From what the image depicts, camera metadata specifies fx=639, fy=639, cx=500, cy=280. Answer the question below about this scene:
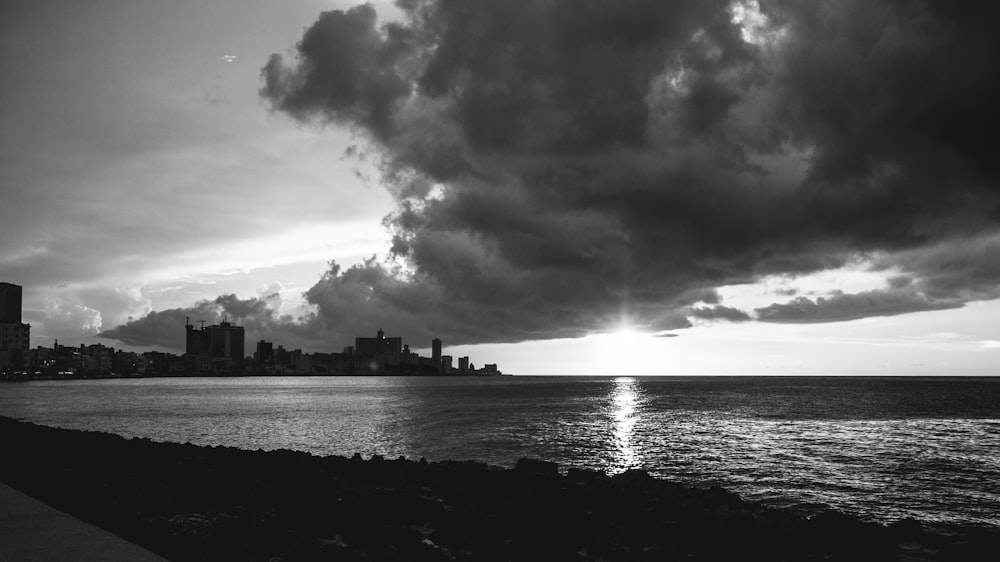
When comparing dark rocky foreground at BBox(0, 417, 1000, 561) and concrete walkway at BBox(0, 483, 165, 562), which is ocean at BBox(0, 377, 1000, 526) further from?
concrete walkway at BBox(0, 483, 165, 562)

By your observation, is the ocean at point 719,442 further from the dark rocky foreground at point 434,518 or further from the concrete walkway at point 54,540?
the concrete walkway at point 54,540

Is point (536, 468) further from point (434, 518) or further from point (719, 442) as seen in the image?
point (719, 442)

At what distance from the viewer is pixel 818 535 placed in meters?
18.5

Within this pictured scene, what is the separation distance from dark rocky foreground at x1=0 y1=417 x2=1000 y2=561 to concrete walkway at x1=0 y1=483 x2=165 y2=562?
168cm

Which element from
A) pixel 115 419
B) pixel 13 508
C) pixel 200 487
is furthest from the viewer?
pixel 115 419

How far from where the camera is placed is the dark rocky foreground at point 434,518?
1467cm

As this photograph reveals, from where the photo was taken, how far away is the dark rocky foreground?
1467cm

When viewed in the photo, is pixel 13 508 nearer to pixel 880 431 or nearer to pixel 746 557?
pixel 746 557

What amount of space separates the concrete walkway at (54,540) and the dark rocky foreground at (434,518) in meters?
1.68

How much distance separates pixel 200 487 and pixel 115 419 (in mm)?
75716

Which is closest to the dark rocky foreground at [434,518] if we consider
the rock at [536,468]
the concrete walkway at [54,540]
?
the rock at [536,468]

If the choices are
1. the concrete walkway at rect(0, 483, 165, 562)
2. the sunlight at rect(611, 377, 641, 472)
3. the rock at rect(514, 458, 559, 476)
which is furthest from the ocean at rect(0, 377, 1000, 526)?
the concrete walkway at rect(0, 483, 165, 562)

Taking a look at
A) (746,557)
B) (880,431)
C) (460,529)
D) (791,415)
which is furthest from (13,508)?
(791,415)

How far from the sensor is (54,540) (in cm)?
1134
